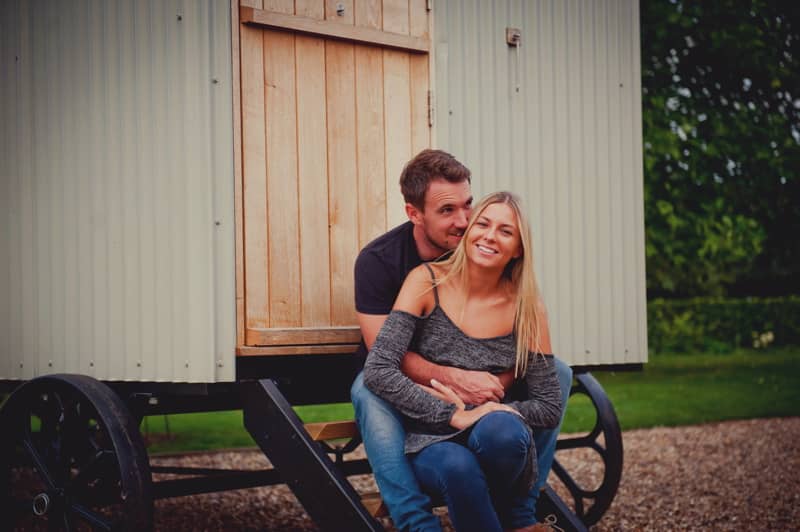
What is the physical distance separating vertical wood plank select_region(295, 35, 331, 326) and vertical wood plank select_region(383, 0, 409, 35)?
1.07 feet

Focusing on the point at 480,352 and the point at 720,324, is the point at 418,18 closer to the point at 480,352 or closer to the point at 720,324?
the point at 480,352

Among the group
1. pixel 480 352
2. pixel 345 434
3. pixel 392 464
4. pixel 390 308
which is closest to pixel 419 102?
pixel 390 308

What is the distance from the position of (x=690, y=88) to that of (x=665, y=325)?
15.8ft

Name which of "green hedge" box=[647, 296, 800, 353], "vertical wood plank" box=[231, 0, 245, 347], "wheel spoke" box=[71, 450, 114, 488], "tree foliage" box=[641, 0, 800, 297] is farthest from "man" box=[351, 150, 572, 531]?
"green hedge" box=[647, 296, 800, 353]

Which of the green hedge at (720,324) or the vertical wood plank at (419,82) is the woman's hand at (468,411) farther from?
the green hedge at (720,324)

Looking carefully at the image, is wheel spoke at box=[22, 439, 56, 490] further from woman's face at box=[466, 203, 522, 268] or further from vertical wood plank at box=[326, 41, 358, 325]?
woman's face at box=[466, 203, 522, 268]

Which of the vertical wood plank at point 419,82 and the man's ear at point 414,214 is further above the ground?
the vertical wood plank at point 419,82

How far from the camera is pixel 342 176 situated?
12.9 feet

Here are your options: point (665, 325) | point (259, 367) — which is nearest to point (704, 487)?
point (259, 367)

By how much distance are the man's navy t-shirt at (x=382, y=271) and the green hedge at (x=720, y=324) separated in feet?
38.5

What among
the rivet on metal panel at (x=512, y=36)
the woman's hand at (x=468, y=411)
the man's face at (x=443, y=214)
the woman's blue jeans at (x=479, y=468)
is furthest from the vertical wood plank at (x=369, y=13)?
the woman's blue jeans at (x=479, y=468)

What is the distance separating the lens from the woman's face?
10.4 ft

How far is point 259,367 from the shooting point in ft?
12.0

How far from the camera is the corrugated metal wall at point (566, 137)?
14.3ft
